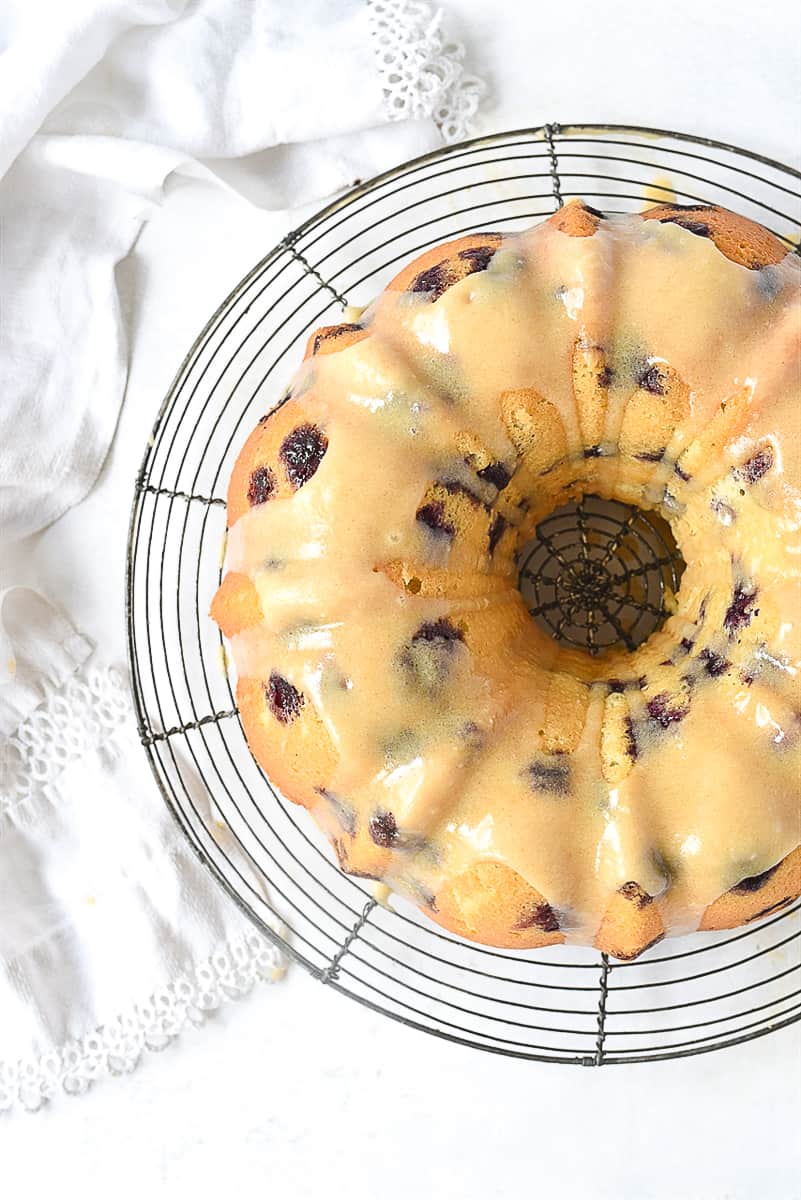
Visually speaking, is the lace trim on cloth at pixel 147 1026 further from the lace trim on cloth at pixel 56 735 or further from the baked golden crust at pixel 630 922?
the baked golden crust at pixel 630 922

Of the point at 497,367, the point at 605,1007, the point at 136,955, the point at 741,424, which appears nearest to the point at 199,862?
the point at 136,955

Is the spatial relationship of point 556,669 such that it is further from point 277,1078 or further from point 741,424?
point 277,1078

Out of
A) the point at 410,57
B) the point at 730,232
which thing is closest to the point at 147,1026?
the point at 730,232

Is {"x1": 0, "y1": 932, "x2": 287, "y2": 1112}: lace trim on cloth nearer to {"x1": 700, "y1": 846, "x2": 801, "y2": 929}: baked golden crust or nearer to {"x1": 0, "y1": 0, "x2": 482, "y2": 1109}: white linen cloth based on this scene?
{"x1": 0, "y1": 0, "x2": 482, "y2": 1109}: white linen cloth

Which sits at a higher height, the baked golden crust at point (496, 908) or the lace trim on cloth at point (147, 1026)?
the baked golden crust at point (496, 908)

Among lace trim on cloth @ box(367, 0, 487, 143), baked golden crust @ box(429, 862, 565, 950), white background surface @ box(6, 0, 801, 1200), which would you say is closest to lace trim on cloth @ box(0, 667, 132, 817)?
white background surface @ box(6, 0, 801, 1200)

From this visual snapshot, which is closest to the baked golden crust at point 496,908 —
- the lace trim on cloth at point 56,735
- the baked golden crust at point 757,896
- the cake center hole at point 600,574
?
the baked golden crust at point 757,896

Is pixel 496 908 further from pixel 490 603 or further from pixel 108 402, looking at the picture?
pixel 108 402
